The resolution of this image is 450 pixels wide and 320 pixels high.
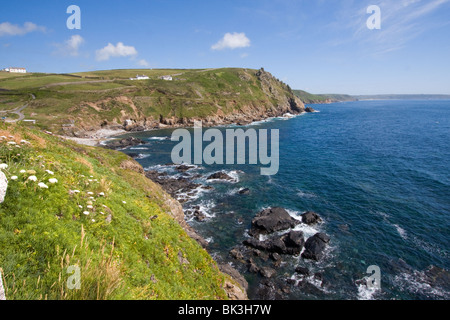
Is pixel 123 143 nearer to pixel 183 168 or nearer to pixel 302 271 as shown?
pixel 183 168

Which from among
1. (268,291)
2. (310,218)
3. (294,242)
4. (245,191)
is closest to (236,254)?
(268,291)

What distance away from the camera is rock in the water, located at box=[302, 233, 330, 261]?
26.6 meters

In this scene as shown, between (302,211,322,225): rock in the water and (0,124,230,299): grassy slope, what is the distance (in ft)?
66.3

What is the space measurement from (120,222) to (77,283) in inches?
310

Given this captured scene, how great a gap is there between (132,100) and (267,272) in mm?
117833

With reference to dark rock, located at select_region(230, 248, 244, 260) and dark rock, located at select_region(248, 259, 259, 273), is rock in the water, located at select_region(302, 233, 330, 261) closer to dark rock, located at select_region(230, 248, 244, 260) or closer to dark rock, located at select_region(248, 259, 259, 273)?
dark rock, located at select_region(248, 259, 259, 273)

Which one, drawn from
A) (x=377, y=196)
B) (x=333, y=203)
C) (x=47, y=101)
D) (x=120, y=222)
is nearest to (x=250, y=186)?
(x=333, y=203)

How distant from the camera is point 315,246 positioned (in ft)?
89.8

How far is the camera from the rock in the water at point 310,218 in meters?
33.0

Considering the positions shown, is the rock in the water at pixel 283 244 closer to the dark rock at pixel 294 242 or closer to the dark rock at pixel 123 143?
the dark rock at pixel 294 242

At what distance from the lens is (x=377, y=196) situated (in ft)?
129

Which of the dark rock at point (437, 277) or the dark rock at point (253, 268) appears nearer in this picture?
the dark rock at point (437, 277)

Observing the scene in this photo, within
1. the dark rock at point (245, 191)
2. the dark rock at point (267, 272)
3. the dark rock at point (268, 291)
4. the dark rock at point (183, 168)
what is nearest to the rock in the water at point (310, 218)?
the dark rock at point (267, 272)

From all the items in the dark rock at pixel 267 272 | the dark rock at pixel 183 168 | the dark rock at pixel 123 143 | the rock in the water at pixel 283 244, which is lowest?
the dark rock at pixel 267 272
